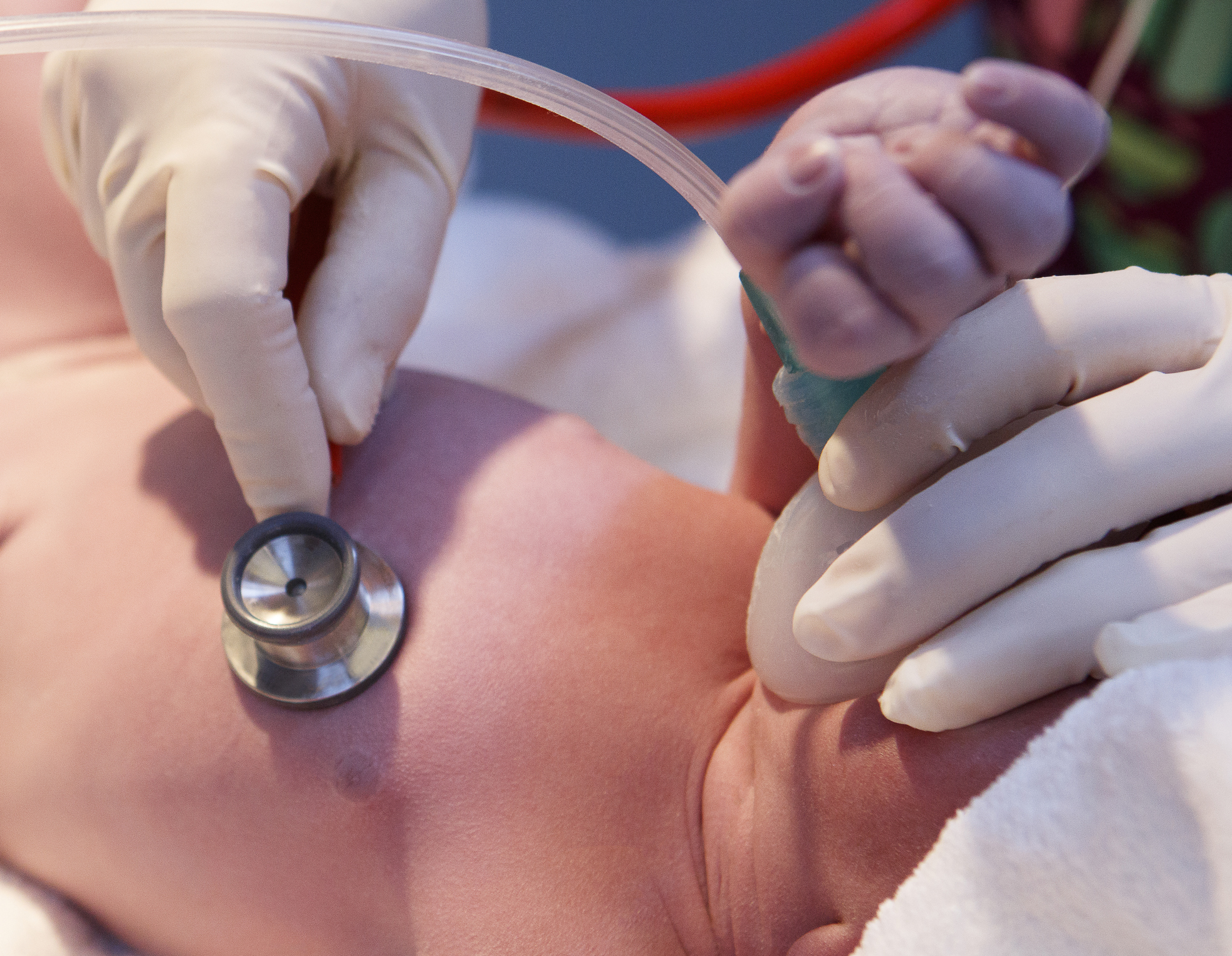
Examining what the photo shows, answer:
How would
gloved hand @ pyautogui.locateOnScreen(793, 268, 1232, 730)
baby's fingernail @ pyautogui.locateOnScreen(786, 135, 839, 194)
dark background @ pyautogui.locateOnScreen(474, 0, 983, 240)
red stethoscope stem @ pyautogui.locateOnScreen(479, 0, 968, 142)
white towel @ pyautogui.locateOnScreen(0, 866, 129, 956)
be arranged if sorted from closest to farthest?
baby's fingernail @ pyautogui.locateOnScreen(786, 135, 839, 194)
gloved hand @ pyautogui.locateOnScreen(793, 268, 1232, 730)
white towel @ pyautogui.locateOnScreen(0, 866, 129, 956)
red stethoscope stem @ pyautogui.locateOnScreen(479, 0, 968, 142)
dark background @ pyautogui.locateOnScreen(474, 0, 983, 240)

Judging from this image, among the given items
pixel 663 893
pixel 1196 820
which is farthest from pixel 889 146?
pixel 663 893

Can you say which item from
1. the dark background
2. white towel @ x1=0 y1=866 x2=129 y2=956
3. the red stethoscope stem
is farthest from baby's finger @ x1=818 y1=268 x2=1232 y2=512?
the dark background

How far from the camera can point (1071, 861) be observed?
0.52 meters

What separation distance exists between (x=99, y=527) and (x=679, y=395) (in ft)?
2.75

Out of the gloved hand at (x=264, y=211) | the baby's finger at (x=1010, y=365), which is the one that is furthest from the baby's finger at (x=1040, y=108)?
the gloved hand at (x=264, y=211)

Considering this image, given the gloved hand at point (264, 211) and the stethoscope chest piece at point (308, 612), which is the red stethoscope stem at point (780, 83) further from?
the stethoscope chest piece at point (308, 612)

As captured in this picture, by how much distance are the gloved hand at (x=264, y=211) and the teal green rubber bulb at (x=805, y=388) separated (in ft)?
1.04

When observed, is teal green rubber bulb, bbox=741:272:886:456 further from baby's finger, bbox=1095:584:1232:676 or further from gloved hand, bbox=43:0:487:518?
gloved hand, bbox=43:0:487:518

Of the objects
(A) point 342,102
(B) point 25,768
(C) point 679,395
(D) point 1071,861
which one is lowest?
(C) point 679,395

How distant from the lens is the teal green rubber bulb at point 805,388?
0.56m

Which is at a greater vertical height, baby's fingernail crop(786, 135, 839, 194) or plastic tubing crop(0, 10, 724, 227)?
baby's fingernail crop(786, 135, 839, 194)

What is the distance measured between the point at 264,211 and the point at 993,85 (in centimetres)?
47

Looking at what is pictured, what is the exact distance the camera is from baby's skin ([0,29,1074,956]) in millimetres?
679

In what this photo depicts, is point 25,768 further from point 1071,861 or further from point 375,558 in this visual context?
point 1071,861
